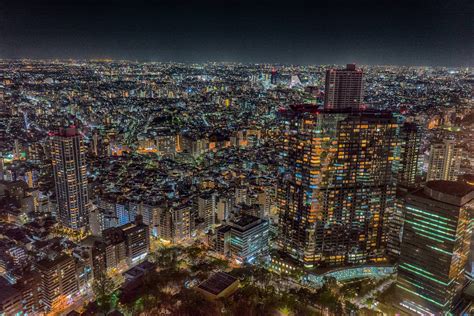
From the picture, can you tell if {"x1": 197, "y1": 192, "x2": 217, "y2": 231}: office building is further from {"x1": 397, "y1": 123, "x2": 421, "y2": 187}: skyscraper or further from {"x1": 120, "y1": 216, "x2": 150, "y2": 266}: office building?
{"x1": 397, "y1": 123, "x2": 421, "y2": 187}: skyscraper

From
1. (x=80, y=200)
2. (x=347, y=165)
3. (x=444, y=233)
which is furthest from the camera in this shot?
(x=80, y=200)

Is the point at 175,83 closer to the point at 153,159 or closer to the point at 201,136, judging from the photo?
the point at 201,136

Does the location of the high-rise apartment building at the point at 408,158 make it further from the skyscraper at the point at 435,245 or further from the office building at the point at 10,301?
the office building at the point at 10,301

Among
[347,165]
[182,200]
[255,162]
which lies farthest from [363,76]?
[182,200]

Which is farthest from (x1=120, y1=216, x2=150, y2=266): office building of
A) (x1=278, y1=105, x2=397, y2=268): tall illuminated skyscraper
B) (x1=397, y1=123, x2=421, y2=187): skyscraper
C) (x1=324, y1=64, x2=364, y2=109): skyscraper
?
(x1=324, y1=64, x2=364, y2=109): skyscraper

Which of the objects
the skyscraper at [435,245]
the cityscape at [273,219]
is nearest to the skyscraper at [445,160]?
the cityscape at [273,219]

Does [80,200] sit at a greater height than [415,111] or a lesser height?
lesser
